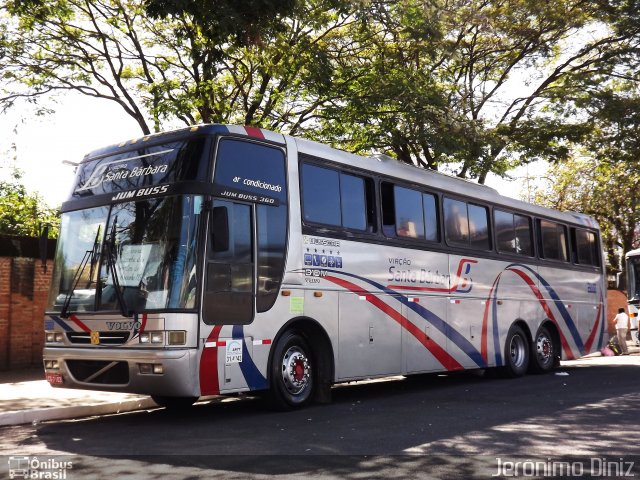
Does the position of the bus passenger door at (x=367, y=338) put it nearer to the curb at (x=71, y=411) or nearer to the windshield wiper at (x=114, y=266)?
the curb at (x=71, y=411)

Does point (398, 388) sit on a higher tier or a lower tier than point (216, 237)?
lower

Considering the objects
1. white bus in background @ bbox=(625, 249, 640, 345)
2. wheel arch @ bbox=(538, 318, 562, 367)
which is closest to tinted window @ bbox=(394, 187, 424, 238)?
wheel arch @ bbox=(538, 318, 562, 367)

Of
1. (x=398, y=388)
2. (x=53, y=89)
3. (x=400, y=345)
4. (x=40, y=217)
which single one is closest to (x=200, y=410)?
(x=400, y=345)

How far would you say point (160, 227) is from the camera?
9.02 m

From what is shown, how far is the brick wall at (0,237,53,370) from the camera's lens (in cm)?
1600

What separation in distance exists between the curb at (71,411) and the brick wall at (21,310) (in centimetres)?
623

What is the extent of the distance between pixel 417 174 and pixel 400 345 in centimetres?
311

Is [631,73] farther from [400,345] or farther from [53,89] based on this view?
[53,89]

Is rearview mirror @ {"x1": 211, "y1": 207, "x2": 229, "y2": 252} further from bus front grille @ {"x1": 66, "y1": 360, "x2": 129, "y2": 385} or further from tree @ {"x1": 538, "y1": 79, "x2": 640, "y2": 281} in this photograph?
tree @ {"x1": 538, "y1": 79, "x2": 640, "y2": 281}

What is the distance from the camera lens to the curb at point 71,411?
9.51 meters

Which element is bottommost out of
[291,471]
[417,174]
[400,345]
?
[291,471]

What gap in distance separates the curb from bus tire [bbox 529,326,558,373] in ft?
29.0

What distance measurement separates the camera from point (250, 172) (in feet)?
31.9

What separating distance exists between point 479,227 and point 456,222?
3.01ft
